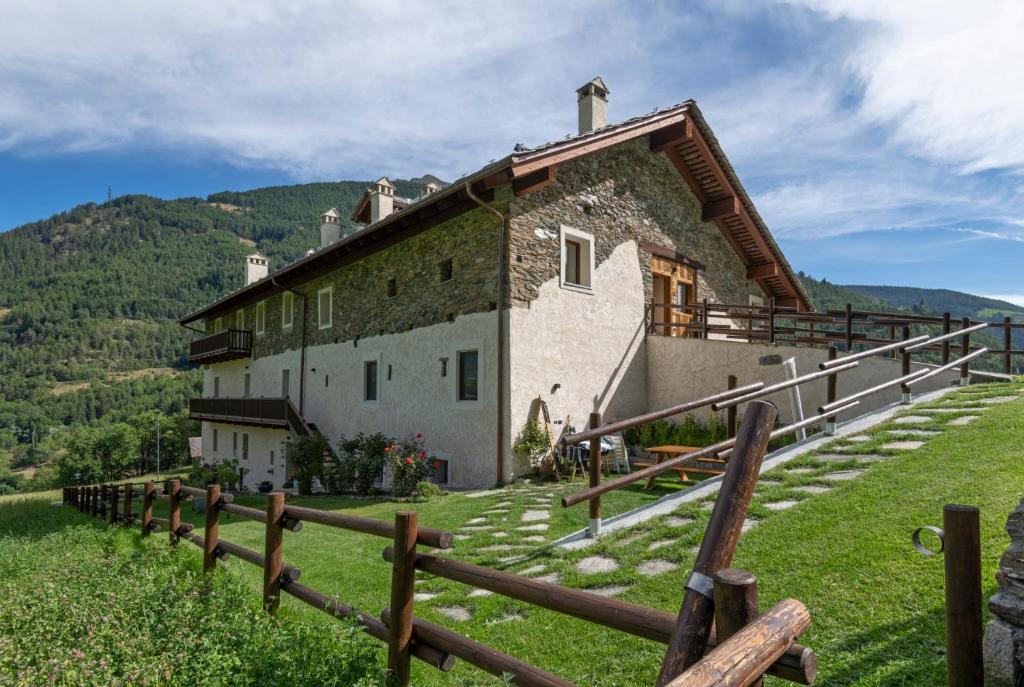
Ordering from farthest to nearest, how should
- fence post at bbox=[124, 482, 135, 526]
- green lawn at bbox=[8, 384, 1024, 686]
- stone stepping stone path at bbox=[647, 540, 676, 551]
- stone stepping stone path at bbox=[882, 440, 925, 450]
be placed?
fence post at bbox=[124, 482, 135, 526] → stone stepping stone path at bbox=[882, 440, 925, 450] → stone stepping stone path at bbox=[647, 540, 676, 551] → green lawn at bbox=[8, 384, 1024, 686]

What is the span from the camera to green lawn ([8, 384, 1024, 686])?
3.09 metres

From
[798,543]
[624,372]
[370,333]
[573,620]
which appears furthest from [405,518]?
[370,333]

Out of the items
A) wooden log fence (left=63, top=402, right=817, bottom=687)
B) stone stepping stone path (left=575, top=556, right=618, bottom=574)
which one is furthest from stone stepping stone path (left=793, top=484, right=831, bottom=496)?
wooden log fence (left=63, top=402, right=817, bottom=687)

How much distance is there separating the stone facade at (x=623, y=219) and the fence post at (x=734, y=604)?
10.0m

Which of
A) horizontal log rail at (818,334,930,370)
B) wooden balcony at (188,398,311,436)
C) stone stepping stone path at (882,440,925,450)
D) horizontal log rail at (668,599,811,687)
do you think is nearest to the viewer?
horizontal log rail at (668,599,811,687)

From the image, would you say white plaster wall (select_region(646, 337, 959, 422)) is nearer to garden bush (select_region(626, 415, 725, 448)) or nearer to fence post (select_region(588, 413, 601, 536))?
garden bush (select_region(626, 415, 725, 448))

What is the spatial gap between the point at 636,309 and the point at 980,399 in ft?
22.2

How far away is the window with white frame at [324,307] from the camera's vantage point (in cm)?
1809

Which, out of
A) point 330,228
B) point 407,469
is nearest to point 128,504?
point 407,469

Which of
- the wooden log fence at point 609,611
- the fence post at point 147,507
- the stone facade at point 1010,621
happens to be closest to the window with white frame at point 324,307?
the fence post at point 147,507

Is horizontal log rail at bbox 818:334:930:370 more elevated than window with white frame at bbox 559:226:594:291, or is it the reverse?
window with white frame at bbox 559:226:594:291

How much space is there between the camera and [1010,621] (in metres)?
2.44

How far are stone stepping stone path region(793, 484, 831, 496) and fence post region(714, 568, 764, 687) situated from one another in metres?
4.39

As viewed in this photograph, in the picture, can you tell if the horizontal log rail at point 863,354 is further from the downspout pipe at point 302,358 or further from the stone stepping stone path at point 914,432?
the downspout pipe at point 302,358
